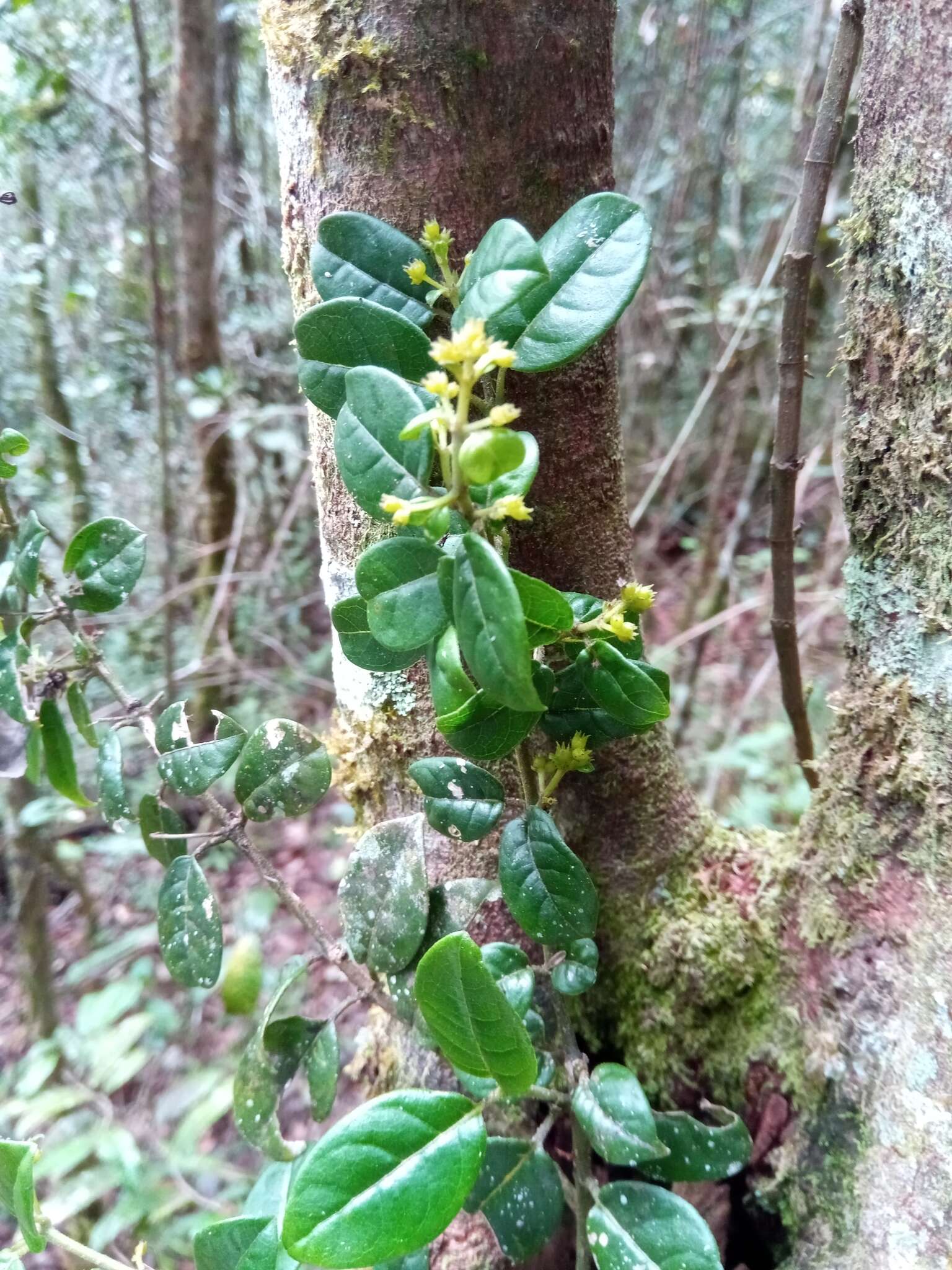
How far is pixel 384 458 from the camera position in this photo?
0.46 m

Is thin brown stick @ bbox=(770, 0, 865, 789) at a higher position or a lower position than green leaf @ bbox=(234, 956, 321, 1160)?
higher

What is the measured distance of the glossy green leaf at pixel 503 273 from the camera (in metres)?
0.42

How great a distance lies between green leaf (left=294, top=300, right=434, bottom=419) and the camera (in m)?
0.49

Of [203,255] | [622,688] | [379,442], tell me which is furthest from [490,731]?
[203,255]

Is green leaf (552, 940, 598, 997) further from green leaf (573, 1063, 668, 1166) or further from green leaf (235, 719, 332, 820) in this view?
green leaf (235, 719, 332, 820)

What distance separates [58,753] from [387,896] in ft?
1.38

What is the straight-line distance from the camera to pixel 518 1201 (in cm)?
59

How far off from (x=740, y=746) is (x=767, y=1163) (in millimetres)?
1420

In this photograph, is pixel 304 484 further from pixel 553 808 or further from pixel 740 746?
pixel 553 808

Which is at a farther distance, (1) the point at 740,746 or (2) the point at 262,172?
(2) the point at 262,172

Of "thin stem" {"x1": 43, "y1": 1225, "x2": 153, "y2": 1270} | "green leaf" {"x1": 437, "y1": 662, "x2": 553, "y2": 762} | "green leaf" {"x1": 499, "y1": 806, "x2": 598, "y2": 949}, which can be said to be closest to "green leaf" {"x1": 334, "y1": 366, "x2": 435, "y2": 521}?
"green leaf" {"x1": 437, "y1": 662, "x2": 553, "y2": 762}

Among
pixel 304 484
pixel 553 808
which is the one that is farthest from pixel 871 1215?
pixel 304 484

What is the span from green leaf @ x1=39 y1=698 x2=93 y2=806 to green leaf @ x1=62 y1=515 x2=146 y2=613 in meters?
0.12

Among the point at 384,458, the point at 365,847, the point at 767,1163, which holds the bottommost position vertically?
the point at 767,1163
